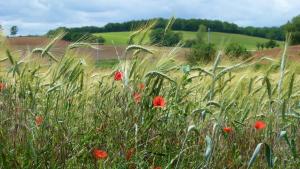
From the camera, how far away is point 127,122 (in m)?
2.69

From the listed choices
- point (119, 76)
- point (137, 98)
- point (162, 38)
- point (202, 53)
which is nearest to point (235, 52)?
point (202, 53)

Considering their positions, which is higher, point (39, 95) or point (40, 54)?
point (40, 54)

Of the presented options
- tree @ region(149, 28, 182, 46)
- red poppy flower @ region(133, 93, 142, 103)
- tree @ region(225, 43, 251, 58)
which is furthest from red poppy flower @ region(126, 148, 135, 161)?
tree @ region(225, 43, 251, 58)

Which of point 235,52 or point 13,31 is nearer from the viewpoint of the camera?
point 13,31

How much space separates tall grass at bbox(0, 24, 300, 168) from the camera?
261 centimetres

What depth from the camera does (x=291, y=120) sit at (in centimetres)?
329

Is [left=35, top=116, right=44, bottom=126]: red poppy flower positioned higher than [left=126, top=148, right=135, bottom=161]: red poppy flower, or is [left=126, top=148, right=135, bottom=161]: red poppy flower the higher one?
[left=35, top=116, right=44, bottom=126]: red poppy flower

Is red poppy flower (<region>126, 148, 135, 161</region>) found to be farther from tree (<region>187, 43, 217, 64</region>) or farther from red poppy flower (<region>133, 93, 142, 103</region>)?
tree (<region>187, 43, 217, 64</region>)

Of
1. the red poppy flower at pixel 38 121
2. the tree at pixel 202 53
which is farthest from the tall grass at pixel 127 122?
the tree at pixel 202 53

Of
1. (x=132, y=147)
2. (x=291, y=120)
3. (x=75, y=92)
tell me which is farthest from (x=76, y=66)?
(x=291, y=120)

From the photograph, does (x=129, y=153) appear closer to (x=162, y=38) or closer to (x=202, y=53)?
(x=162, y=38)

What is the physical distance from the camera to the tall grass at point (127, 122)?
261cm

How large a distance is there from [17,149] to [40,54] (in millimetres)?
616

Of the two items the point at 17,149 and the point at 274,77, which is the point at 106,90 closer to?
the point at 17,149
